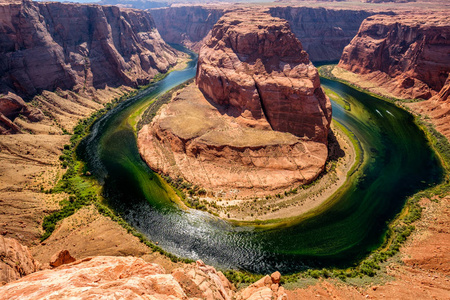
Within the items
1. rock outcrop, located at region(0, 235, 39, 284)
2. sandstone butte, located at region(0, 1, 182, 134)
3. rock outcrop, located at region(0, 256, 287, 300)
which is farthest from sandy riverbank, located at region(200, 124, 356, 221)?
sandstone butte, located at region(0, 1, 182, 134)

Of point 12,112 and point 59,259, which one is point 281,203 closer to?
point 59,259

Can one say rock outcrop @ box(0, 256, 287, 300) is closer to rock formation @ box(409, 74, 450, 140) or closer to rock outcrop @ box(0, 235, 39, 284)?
rock outcrop @ box(0, 235, 39, 284)

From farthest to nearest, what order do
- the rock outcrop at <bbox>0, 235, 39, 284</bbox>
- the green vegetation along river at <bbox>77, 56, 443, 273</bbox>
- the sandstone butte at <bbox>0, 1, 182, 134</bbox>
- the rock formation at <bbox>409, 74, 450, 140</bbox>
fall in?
the rock formation at <bbox>409, 74, 450, 140</bbox> < the sandstone butte at <bbox>0, 1, 182, 134</bbox> < the green vegetation along river at <bbox>77, 56, 443, 273</bbox> < the rock outcrop at <bbox>0, 235, 39, 284</bbox>

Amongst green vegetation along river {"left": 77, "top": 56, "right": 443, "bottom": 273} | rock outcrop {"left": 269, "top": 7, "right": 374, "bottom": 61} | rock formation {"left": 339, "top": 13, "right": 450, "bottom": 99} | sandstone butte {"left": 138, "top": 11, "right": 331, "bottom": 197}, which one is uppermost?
rock outcrop {"left": 269, "top": 7, "right": 374, "bottom": 61}

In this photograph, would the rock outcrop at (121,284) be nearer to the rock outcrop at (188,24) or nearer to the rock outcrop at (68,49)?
the rock outcrop at (68,49)

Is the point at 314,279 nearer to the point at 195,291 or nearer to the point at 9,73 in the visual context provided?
the point at 195,291

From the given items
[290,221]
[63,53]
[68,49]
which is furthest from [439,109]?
[68,49]

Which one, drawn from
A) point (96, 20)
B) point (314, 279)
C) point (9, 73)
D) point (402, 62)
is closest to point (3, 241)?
point (314, 279)
